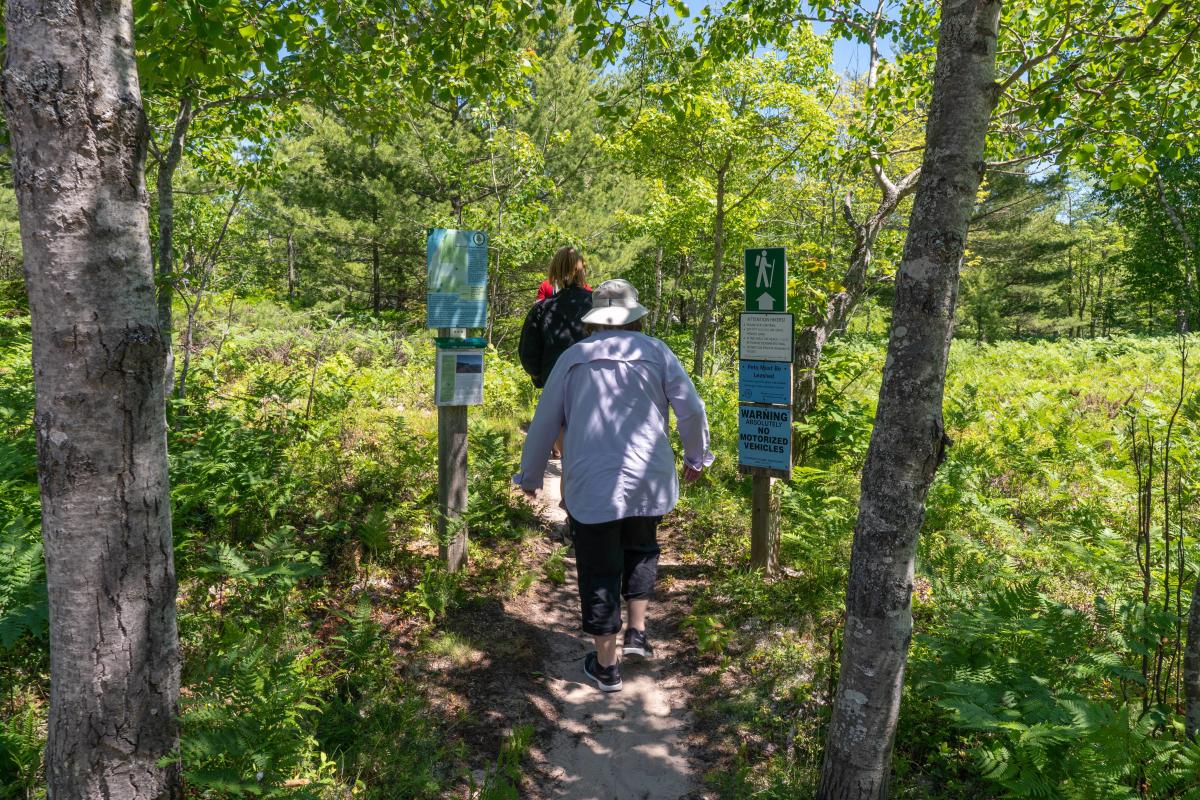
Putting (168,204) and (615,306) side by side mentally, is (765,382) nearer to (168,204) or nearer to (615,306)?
(615,306)

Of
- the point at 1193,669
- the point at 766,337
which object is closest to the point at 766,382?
the point at 766,337

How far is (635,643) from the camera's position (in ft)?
13.5

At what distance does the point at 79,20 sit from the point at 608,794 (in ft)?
11.3

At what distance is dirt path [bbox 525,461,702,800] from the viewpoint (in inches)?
124

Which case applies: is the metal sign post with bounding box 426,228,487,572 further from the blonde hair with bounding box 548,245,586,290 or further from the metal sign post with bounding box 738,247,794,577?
the metal sign post with bounding box 738,247,794,577

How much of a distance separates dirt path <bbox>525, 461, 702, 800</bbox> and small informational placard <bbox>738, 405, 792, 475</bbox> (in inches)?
47.2

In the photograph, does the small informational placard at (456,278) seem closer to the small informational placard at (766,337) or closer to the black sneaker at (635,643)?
the small informational placard at (766,337)

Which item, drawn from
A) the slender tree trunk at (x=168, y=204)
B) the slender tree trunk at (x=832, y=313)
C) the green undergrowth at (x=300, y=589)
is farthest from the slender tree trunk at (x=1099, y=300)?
Answer: the slender tree trunk at (x=168, y=204)

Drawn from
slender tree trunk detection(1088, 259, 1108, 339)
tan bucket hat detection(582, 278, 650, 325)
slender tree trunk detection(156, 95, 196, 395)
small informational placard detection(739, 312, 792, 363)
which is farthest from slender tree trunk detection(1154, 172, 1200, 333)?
slender tree trunk detection(1088, 259, 1108, 339)

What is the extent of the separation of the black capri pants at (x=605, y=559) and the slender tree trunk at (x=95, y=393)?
77.1 inches

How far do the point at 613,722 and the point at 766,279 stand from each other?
3.02 meters

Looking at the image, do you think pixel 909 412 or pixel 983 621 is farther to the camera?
pixel 983 621

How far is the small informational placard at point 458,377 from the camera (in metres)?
4.58

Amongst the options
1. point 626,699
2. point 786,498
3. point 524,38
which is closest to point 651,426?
point 626,699
